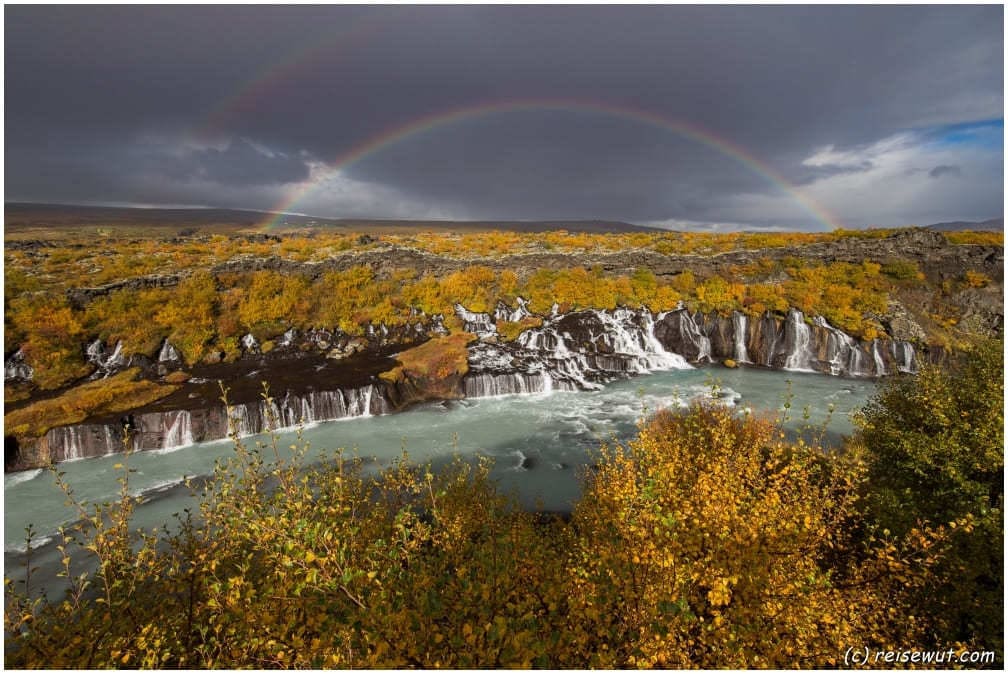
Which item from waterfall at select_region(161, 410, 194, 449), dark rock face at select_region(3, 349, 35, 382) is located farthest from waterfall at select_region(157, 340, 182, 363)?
waterfall at select_region(161, 410, 194, 449)

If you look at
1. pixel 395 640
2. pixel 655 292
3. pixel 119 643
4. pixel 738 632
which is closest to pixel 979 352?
pixel 738 632

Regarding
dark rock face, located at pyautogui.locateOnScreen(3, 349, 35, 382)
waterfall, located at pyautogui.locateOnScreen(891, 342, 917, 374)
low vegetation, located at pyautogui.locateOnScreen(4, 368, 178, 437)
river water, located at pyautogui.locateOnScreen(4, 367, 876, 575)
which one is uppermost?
waterfall, located at pyautogui.locateOnScreen(891, 342, 917, 374)

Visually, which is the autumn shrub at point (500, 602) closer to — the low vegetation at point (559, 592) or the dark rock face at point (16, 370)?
the low vegetation at point (559, 592)

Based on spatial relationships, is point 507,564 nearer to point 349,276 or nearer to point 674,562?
point 674,562

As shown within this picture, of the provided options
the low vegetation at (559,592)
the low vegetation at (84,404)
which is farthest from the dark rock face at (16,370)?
the low vegetation at (559,592)

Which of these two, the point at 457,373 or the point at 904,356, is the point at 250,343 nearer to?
the point at 457,373

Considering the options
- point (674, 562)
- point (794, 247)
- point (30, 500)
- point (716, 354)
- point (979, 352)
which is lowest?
point (30, 500)

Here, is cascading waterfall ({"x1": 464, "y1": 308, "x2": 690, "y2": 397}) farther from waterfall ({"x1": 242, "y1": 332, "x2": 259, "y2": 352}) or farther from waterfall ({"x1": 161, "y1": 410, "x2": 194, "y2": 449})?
waterfall ({"x1": 242, "y1": 332, "x2": 259, "y2": 352})
